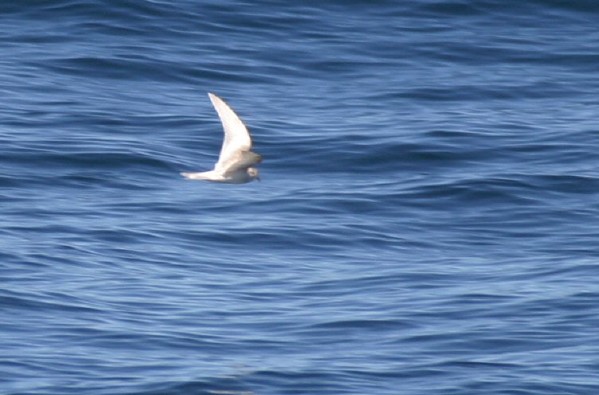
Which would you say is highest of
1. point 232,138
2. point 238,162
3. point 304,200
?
point 232,138

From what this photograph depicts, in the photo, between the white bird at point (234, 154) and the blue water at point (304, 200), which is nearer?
the white bird at point (234, 154)

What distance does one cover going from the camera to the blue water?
12031 millimetres

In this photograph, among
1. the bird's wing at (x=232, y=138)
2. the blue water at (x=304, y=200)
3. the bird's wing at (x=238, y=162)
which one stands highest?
the bird's wing at (x=232, y=138)

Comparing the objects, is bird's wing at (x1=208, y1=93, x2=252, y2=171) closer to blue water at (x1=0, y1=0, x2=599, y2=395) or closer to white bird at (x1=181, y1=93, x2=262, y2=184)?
white bird at (x1=181, y1=93, x2=262, y2=184)

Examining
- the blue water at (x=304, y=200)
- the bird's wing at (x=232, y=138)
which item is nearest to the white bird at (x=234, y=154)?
the bird's wing at (x=232, y=138)

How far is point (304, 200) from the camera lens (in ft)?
49.7

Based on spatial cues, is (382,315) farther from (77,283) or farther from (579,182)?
(579,182)

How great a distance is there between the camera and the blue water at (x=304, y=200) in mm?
12031

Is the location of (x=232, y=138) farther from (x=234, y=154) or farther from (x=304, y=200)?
(x=304, y=200)

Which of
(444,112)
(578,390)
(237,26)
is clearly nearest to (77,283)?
(578,390)

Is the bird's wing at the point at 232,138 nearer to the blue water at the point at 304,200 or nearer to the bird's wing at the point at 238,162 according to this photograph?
the bird's wing at the point at 238,162

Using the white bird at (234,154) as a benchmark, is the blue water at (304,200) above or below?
below

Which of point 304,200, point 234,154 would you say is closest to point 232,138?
point 234,154

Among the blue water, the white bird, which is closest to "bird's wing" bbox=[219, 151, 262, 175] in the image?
the white bird
